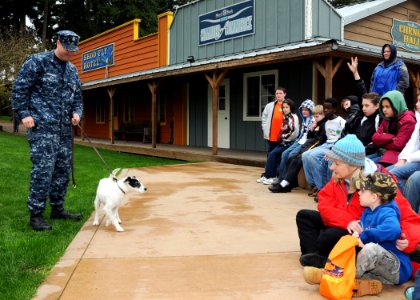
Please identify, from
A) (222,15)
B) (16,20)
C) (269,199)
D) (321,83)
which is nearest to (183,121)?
(222,15)

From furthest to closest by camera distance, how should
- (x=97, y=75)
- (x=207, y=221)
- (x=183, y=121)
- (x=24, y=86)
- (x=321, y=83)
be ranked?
(x=97, y=75), (x=183, y=121), (x=321, y=83), (x=207, y=221), (x=24, y=86)

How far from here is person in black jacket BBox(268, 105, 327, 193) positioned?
6.57 metres

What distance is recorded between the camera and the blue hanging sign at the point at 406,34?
44.9 feet

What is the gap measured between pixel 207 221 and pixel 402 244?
2.51 meters

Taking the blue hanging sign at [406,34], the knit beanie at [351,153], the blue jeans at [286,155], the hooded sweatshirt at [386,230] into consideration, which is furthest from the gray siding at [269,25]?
the hooded sweatshirt at [386,230]

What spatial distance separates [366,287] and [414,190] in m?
1.44

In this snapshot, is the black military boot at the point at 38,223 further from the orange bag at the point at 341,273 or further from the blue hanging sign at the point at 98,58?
the blue hanging sign at the point at 98,58

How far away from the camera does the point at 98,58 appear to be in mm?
21625

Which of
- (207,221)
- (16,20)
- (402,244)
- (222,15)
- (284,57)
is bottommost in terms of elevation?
(207,221)

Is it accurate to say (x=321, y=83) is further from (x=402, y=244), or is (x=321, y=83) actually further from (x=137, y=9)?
(x=137, y=9)

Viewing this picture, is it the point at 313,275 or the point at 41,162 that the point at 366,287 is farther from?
the point at 41,162

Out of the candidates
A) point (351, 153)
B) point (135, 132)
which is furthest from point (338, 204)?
point (135, 132)

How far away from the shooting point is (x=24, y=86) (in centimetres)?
455

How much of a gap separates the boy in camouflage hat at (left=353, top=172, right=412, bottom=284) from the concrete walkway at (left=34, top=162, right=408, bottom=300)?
0.46ft
